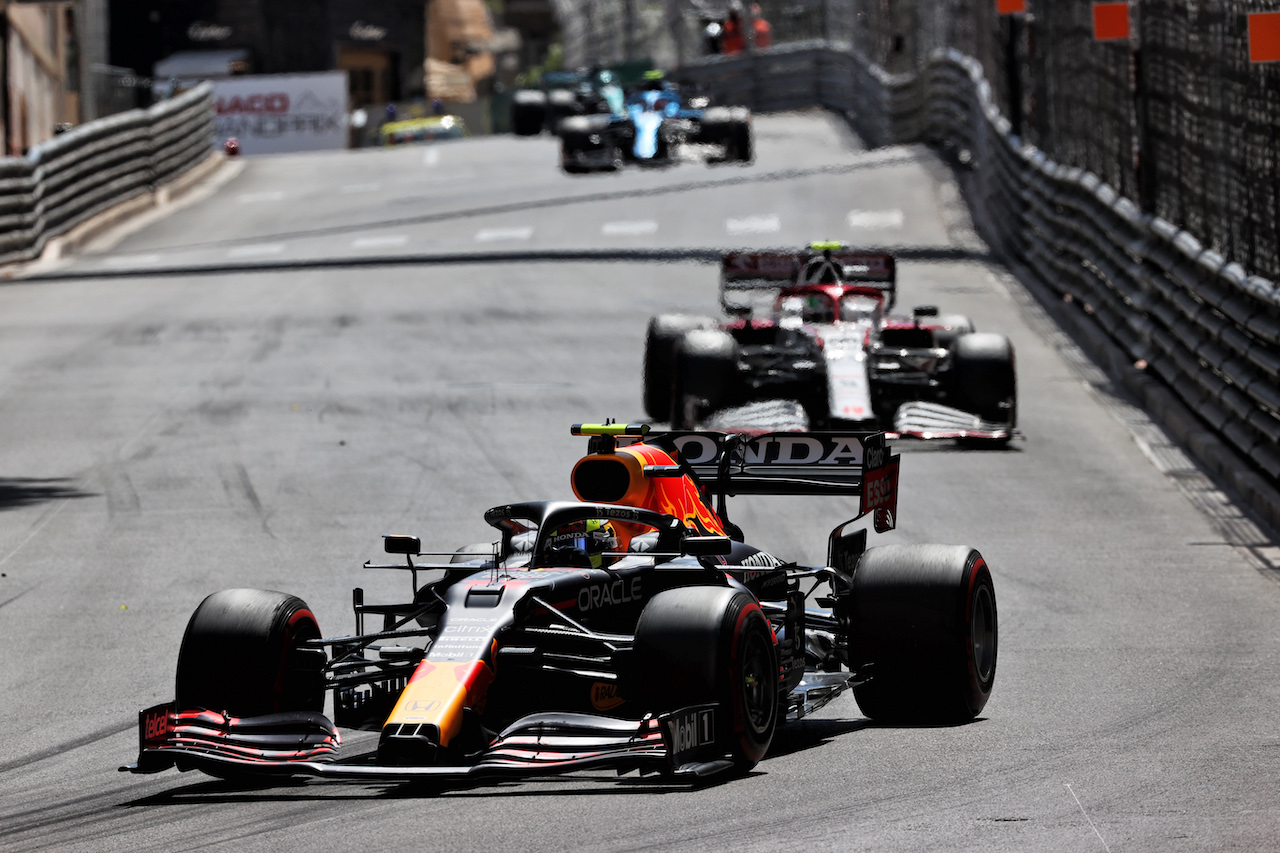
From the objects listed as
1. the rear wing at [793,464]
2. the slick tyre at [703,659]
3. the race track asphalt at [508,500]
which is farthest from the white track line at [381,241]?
the slick tyre at [703,659]

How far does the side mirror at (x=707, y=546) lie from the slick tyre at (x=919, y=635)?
0.78m

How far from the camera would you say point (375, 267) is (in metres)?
28.2

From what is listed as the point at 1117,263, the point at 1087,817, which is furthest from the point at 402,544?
the point at 1117,263

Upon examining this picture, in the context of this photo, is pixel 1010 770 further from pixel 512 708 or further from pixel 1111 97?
pixel 1111 97

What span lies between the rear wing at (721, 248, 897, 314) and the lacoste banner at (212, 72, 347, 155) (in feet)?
146

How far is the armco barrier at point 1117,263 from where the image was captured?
14172mm

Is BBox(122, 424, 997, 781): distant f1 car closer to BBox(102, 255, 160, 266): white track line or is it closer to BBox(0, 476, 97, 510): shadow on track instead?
BBox(0, 476, 97, 510): shadow on track

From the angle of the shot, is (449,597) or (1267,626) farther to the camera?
(1267,626)

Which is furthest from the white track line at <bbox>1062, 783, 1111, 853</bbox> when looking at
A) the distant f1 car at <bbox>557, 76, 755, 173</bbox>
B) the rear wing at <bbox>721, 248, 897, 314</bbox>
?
the distant f1 car at <bbox>557, 76, 755, 173</bbox>

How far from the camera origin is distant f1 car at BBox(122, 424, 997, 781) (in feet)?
23.4

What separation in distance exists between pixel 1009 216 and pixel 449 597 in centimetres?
2134

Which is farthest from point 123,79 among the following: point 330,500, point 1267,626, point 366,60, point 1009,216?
point 1267,626

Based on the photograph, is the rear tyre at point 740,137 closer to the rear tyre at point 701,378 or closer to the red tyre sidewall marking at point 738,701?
the rear tyre at point 701,378

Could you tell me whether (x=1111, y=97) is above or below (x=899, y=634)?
above
